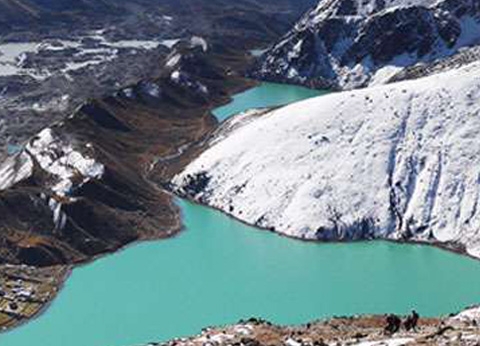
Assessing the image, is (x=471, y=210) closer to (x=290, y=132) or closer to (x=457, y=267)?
(x=457, y=267)

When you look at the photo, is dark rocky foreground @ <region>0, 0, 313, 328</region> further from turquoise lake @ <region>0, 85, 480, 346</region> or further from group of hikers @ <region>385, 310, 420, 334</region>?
group of hikers @ <region>385, 310, 420, 334</region>

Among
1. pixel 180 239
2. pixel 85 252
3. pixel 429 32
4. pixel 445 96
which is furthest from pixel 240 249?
pixel 429 32

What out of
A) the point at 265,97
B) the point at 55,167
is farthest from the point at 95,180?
the point at 265,97

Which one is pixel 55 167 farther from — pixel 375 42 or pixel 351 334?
pixel 375 42

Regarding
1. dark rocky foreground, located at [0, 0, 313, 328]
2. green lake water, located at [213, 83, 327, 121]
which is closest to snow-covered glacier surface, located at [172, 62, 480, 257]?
dark rocky foreground, located at [0, 0, 313, 328]

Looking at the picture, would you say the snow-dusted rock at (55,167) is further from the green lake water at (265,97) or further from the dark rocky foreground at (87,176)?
the green lake water at (265,97)

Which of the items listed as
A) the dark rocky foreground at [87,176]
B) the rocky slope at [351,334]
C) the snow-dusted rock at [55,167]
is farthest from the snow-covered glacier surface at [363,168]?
the rocky slope at [351,334]
